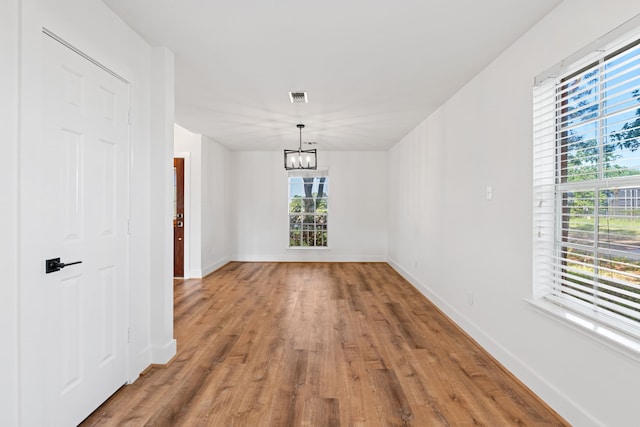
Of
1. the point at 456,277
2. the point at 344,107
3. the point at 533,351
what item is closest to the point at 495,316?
the point at 533,351

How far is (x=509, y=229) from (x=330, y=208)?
17.3ft

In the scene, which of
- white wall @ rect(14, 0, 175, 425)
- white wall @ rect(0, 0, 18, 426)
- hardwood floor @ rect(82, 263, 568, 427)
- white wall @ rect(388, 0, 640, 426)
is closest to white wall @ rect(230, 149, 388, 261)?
white wall @ rect(388, 0, 640, 426)

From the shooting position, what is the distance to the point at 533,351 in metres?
2.38

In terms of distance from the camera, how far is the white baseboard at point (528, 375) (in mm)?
1957

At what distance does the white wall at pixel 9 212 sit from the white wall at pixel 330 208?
244 inches

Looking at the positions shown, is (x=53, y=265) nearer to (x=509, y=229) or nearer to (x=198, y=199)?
(x=509, y=229)

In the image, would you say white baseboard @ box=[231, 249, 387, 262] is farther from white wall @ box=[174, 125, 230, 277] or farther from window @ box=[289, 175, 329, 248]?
white wall @ box=[174, 125, 230, 277]

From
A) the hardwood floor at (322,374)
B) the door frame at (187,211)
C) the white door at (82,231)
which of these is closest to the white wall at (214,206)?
the door frame at (187,211)

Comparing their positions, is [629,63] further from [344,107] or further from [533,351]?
[344,107]

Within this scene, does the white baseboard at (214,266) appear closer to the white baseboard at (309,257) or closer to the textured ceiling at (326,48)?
the white baseboard at (309,257)

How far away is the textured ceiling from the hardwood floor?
8.38ft

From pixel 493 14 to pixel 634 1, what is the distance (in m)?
0.78

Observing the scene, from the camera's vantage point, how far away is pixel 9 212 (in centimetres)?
153

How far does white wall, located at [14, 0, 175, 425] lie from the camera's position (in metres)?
1.56
